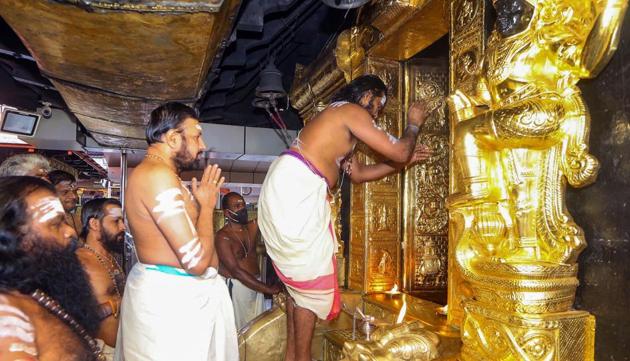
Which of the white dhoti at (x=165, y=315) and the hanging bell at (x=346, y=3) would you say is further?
the hanging bell at (x=346, y=3)

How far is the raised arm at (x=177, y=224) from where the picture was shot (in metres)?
2.53

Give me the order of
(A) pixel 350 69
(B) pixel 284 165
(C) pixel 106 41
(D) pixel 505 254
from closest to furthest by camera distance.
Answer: (D) pixel 505 254
(B) pixel 284 165
(C) pixel 106 41
(A) pixel 350 69

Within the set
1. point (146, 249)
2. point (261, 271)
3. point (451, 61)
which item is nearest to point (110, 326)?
point (146, 249)

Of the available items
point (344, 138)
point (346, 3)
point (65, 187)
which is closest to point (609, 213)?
point (344, 138)

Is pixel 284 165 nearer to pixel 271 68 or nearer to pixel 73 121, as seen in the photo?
pixel 271 68

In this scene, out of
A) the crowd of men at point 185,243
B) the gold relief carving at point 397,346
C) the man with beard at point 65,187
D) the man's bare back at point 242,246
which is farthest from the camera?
the man's bare back at point 242,246

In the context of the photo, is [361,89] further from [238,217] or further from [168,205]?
[238,217]

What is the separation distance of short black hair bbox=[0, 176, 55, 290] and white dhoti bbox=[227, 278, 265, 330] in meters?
4.93

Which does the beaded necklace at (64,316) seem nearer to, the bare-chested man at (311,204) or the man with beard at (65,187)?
the bare-chested man at (311,204)

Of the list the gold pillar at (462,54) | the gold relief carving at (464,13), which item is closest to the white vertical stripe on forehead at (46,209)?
the gold pillar at (462,54)

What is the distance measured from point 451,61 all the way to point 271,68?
150 inches

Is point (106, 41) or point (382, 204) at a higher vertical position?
point (106, 41)

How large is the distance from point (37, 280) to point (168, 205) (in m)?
1.00

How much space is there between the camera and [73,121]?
9.84 m
